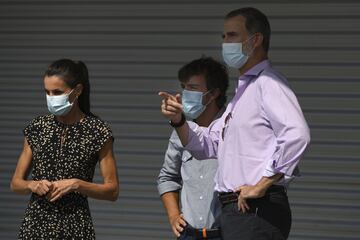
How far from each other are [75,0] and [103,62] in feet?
1.86

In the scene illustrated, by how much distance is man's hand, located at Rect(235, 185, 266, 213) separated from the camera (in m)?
3.83

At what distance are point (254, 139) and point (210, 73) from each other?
32.4 inches

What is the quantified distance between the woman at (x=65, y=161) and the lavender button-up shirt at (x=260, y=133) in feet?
2.02

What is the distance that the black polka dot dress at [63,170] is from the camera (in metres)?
4.48

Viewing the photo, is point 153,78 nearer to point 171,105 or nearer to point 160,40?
point 160,40

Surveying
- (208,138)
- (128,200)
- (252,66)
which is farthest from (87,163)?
(128,200)

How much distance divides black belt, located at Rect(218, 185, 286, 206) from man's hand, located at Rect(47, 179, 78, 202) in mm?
790

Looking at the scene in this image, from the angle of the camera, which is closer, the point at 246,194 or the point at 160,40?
the point at 246,194

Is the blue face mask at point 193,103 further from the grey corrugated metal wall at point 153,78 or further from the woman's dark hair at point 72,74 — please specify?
the grey corrugated metal wall at point 153,78

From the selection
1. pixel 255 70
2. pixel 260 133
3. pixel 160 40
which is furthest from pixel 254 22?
pixel 160 40

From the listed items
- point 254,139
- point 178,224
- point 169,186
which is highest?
point 254,139

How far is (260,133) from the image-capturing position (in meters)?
3.91

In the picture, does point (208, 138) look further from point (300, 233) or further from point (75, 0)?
point (75, 0)

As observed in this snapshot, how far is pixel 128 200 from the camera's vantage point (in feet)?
23.4
